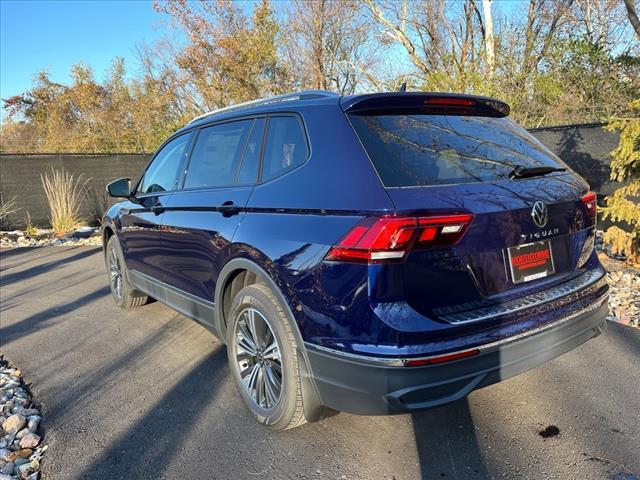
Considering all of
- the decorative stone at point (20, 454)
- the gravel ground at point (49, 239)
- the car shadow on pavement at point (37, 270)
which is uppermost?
the gravel ground at point (49, 239)

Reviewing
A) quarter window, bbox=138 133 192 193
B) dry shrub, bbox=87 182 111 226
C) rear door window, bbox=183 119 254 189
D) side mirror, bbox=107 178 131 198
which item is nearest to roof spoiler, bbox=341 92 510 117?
rear door window, bbox=183 119 254 189

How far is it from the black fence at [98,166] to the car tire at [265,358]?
659 cm

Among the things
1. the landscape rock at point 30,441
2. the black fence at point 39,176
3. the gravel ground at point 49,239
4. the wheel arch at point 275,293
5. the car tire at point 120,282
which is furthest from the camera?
the black fence at point 39,176

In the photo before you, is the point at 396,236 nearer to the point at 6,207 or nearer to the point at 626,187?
the point at 626,187

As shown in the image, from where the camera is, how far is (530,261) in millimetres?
2428

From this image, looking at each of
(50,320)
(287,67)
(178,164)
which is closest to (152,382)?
(178,164)

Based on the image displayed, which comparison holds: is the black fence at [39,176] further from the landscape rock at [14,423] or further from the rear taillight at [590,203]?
the rear taillight at [590,203]

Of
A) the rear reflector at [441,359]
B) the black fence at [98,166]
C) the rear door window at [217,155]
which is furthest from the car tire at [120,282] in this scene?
the black fence at [98,166]

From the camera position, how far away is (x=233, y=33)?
56.7ft

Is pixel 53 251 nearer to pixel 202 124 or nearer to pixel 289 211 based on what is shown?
pixel 202 124

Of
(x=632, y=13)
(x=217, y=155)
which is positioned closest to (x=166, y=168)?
(x=217, y=155)

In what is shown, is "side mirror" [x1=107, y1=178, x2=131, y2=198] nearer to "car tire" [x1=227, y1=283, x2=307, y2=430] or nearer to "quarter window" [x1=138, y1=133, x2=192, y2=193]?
"quarter window" [x1=138, y1=133, x2=192, y2=193]

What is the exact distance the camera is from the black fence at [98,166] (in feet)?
24.3

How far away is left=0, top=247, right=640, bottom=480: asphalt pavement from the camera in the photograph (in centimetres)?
247
